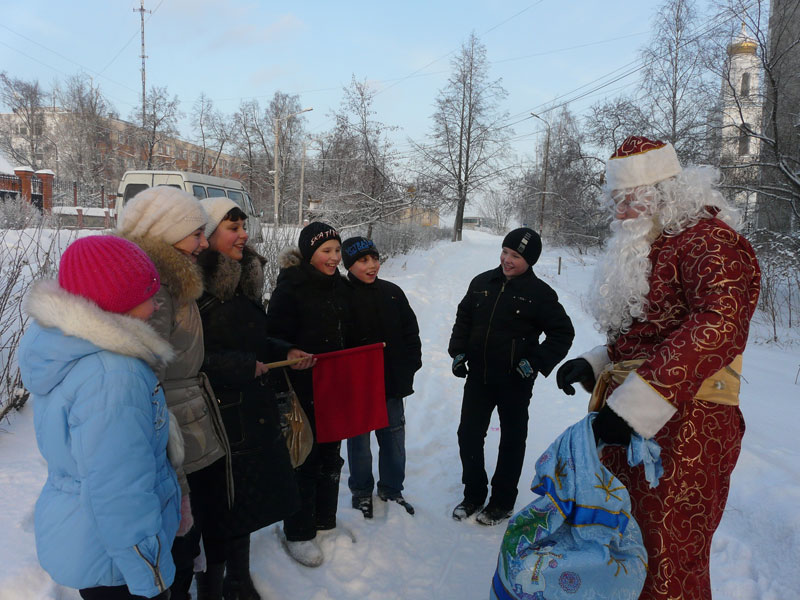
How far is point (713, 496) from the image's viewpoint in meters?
1.79

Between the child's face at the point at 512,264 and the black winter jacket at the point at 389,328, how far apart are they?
2.35 ft

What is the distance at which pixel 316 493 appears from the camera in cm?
313

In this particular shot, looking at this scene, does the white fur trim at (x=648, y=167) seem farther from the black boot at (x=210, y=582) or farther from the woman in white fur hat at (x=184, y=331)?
the black boot at (x=210, y=582)

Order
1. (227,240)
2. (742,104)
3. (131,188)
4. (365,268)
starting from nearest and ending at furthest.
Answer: (227,240), (365,268), (742,104), (131,188)

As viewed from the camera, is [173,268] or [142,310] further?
[173,268]

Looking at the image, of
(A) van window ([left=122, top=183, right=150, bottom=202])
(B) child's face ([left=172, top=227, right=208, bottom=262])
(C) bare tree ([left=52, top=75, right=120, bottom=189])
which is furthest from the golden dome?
(C) bare tree ([left=52, top=75, right=120, bottom=189])

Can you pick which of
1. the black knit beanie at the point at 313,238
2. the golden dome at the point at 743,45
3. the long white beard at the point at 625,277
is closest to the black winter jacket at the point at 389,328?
the black knit beanie at the point at 313,238

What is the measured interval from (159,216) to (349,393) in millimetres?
1616

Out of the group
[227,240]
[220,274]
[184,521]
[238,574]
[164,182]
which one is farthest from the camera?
[164,182]

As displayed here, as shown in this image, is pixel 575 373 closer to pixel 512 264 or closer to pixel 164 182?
pixel 512 264

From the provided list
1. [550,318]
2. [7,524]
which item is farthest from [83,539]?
[550,318]

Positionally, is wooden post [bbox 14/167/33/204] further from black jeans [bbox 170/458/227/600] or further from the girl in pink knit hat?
the girl in pink knit hat

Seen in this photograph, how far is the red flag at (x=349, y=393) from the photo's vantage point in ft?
10.3

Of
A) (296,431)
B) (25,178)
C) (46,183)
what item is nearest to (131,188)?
(46,183)
